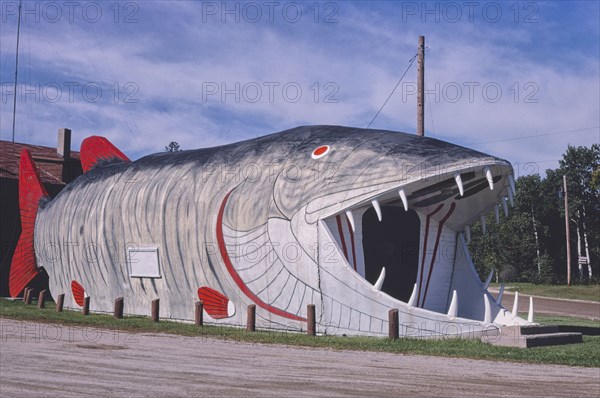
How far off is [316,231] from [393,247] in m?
2.15

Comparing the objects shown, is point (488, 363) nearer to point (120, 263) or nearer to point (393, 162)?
point (393, 162)

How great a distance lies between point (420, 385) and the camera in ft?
26.8

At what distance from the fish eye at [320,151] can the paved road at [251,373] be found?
4.58 metres

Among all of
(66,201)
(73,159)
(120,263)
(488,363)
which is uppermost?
(73,159)

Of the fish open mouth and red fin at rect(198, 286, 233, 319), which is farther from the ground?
the fish open mouth

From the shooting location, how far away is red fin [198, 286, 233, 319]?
16.0m

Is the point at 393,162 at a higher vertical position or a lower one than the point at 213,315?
higher

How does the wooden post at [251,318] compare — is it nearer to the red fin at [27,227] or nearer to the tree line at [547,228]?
the red fin at [27,227]

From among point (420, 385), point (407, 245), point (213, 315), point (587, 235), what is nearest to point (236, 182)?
point (213, 315)

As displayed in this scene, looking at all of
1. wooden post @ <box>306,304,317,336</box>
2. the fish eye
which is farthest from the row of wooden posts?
the fish eye

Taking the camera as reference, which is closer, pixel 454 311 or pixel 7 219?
pixel 454 311

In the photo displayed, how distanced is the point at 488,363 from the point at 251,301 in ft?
20.4

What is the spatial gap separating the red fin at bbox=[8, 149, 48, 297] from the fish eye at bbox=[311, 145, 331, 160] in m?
12.0

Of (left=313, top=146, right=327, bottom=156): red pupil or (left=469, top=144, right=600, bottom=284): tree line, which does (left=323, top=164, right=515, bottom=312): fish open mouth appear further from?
(left=469, top=144, right=600, bottom=284): tree line
